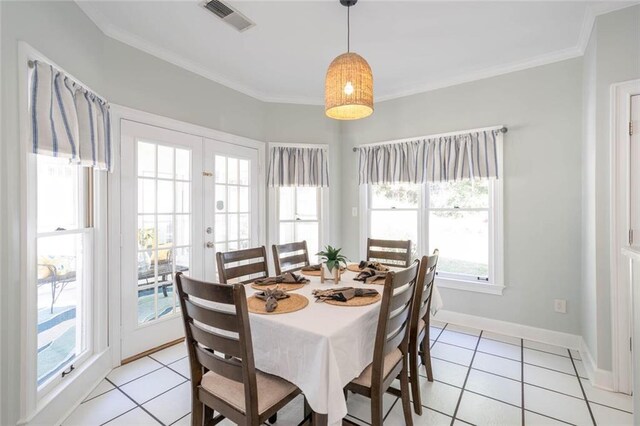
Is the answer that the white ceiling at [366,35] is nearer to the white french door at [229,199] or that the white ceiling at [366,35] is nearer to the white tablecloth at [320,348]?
the white french door at [229,199]

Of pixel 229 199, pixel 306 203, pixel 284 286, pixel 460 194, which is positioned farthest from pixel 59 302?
pixel 460 194

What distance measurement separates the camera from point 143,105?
8.69 feet

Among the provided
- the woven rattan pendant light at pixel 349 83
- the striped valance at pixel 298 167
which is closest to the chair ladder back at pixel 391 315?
the woven rattan pendant light at pixel 349 83

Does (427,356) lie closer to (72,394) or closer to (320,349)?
(320,349)

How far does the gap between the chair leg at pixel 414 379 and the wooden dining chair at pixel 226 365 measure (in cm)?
85

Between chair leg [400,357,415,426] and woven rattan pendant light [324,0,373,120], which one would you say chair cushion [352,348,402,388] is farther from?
woven rattan pendant light [324,0,373,120]

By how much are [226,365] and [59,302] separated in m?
1.53

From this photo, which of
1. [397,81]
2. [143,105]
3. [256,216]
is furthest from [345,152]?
[143,105]

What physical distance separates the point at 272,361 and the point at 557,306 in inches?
112

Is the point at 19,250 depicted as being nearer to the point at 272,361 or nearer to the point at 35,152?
the point at 35,152

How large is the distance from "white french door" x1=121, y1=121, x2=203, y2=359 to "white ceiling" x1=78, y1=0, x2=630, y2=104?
0.81m

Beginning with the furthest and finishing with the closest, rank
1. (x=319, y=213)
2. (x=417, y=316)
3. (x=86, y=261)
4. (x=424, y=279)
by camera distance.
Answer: (x=319, y=213)
(x=86, y=261)
(x=417, y=316)
(x=424, y=279)

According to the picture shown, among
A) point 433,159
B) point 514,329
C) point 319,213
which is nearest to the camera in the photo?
point 514,329

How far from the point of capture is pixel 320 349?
1.25 meters
